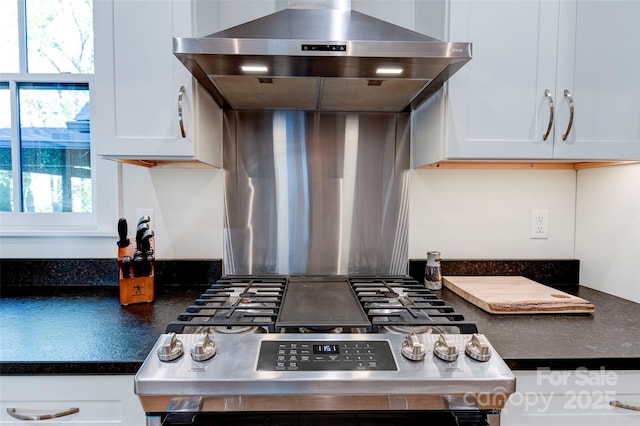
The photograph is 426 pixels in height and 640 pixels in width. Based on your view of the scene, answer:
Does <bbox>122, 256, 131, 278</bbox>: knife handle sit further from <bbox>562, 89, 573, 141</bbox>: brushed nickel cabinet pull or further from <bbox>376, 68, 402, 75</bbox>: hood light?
<bbox>562, 89, 573, 141</bbox>: brushed nickel cabinet pull

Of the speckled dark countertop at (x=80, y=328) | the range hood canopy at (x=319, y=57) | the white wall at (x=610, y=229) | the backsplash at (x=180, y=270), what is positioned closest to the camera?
the speckled dark countertop at (x=80, y=328)

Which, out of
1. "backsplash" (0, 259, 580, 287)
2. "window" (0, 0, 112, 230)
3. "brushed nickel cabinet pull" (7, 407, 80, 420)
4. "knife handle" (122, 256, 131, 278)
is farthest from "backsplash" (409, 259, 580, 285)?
"window" (0, 0, 112, 230)

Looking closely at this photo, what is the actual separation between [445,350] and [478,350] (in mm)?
75

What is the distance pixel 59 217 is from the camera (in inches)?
60.2

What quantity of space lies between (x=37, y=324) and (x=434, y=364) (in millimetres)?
1117

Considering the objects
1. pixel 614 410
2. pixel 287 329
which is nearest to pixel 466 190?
pixel 614 410

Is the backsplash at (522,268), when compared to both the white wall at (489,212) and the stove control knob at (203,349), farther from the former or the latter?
the stove control knob at (203,349)

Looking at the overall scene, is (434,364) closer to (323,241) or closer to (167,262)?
(323,241)

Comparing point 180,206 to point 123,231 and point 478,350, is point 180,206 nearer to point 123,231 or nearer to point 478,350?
point 123,231

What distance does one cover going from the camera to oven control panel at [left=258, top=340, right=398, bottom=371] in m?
0.76

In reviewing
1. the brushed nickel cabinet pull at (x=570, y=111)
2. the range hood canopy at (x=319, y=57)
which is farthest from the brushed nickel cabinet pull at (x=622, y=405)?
the range hood canopy at (x=319, y=57)

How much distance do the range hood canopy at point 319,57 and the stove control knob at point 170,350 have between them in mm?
735

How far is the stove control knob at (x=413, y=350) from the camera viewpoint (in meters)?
0.78

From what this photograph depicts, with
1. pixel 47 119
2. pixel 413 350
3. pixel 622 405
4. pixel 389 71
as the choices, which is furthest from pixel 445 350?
pixel 47 119
